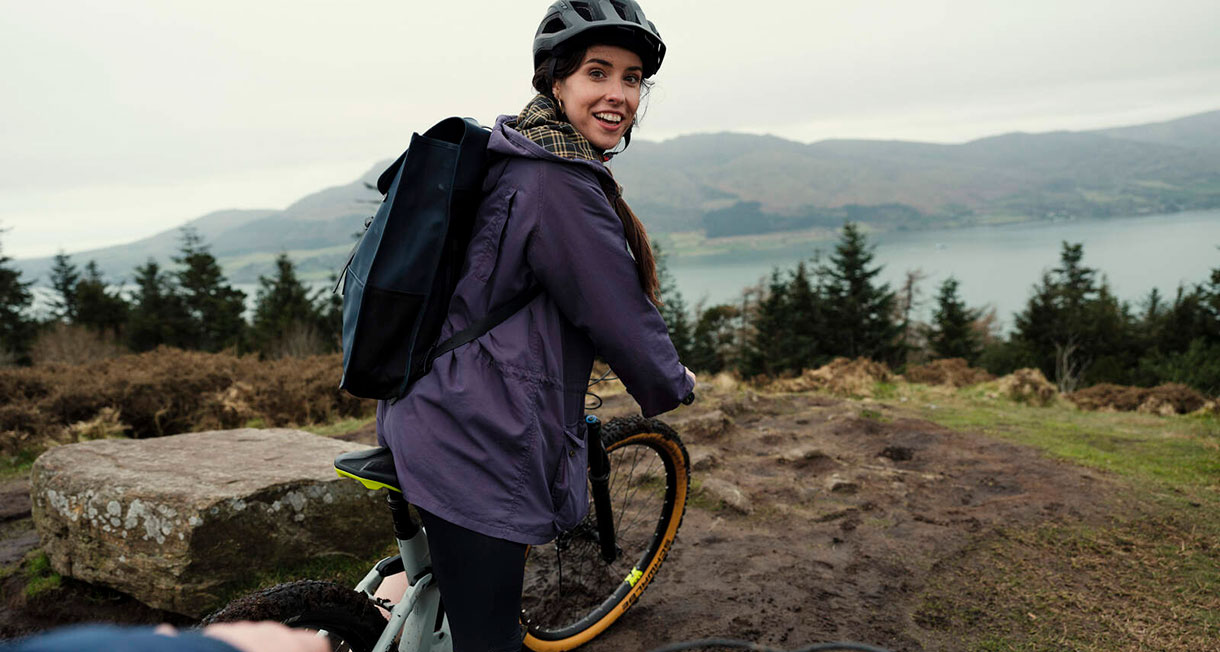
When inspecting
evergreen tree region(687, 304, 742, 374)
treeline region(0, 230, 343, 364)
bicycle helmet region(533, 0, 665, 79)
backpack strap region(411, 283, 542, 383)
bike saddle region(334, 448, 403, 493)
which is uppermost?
bicycle helmet region(533, 0, 665, 79)

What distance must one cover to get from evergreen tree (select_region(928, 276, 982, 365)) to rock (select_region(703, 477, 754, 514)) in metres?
42.6

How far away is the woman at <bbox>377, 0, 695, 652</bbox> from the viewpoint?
1759 millimetres

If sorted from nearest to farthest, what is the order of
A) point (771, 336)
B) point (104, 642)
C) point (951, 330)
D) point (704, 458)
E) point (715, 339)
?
point (104, 642), point (704, 458), point (771, 336), point (951, 330), point (715, 339)

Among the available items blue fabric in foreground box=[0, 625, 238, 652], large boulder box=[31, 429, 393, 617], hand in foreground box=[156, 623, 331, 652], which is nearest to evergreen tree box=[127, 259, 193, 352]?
large boulder box=[31, 429, 393, 617]

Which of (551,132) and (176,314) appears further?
(176,314)

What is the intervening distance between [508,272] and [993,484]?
4705 mm

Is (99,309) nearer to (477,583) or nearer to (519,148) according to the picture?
(477,583)

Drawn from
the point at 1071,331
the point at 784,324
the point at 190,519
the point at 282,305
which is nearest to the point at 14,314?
the point at 282,305

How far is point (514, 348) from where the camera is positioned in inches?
70.1

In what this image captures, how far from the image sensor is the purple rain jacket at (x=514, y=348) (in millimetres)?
1754

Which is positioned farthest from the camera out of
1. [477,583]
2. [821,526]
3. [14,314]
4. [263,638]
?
[14,314]

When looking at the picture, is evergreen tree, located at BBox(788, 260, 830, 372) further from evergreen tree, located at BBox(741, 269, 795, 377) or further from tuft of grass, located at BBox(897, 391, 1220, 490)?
tuft of grass, located at BBox(897, 391, 1220, 490)

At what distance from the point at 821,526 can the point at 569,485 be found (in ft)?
9.40

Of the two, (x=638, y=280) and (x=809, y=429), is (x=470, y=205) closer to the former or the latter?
(x=638, y=280)
